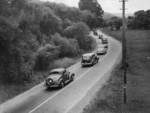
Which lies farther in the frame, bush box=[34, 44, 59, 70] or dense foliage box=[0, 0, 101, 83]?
bush box=[34, 44, 59, 70]

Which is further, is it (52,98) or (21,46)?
(21,46)

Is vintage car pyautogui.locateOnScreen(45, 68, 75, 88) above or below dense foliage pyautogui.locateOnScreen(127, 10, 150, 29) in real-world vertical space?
below

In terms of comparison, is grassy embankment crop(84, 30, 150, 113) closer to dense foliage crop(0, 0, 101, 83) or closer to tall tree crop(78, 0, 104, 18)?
dense foliage crop(0, 0, 101, 83)

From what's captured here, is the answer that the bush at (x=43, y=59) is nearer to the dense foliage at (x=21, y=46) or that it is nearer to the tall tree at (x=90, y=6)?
the dense foliage at (x=21, y=46)

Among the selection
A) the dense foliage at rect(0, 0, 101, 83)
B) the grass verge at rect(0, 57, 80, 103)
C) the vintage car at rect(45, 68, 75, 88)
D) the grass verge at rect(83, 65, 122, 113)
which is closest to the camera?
the grass verge at rect(83, 65, 122, 113)

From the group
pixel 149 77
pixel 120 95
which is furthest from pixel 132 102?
pixel 149 77

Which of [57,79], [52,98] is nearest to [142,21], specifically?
[57,79]

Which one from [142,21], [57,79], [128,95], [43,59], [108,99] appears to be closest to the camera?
[108,99]

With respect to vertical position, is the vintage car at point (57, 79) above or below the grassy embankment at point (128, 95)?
above

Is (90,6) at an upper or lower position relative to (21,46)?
upper

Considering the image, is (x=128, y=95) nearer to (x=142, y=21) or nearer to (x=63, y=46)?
(x=63, y=46)

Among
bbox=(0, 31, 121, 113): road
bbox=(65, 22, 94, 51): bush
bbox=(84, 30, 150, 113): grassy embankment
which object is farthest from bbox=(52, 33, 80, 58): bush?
bbox=(0, 31, 121, 113): road

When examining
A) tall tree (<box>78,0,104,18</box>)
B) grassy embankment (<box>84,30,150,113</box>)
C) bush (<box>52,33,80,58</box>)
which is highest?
tall tree (<box>78,0,104,18</box>)

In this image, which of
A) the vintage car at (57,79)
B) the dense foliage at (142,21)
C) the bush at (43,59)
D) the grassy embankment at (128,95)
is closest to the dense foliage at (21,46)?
the bush at (43,59)
